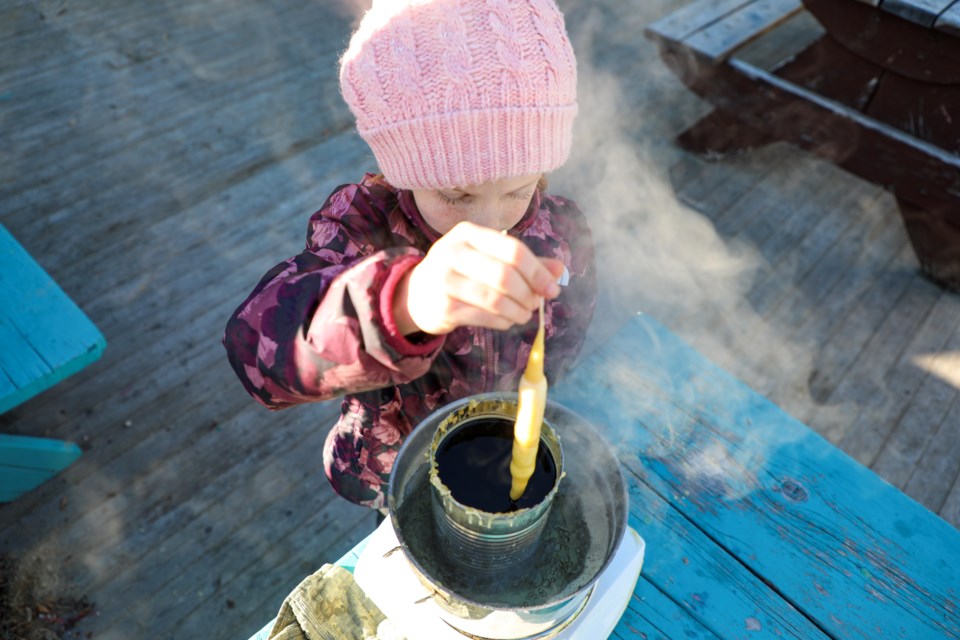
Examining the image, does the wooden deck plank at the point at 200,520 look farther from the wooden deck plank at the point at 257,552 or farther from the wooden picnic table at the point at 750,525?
the wooden picnic table at the point at 750,525

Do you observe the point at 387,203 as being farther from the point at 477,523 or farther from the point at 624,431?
the point at 624,431

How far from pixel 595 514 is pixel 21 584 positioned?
7.20ft

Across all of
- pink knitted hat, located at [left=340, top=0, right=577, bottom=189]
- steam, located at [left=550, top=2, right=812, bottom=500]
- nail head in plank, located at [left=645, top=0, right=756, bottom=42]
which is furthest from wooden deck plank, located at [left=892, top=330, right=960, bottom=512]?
pink knitted hat, located at [left=340, top=0, right=577, bottom=189]

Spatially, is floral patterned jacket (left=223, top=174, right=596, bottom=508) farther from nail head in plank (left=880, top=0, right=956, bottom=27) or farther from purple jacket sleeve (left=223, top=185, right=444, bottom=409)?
nail head in plank (left=880, top=0, right=956, bottom=27)

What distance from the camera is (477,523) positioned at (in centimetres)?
84

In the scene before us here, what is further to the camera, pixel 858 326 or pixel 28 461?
pixel 858 326

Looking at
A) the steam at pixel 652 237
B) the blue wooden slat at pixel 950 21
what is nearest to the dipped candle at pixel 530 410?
the steam at pixel 652 237

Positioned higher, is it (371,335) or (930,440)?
(371,335)

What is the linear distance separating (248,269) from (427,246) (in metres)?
2.16

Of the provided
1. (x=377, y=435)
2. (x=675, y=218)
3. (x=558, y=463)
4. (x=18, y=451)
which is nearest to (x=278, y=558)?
(x=18, y=451)

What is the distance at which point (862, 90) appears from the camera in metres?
3.51

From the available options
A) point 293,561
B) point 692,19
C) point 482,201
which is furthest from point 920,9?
point 293,561

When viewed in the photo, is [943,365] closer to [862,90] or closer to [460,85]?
[862,90]

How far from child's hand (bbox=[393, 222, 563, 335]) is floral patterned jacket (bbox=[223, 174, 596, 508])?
79 mm
